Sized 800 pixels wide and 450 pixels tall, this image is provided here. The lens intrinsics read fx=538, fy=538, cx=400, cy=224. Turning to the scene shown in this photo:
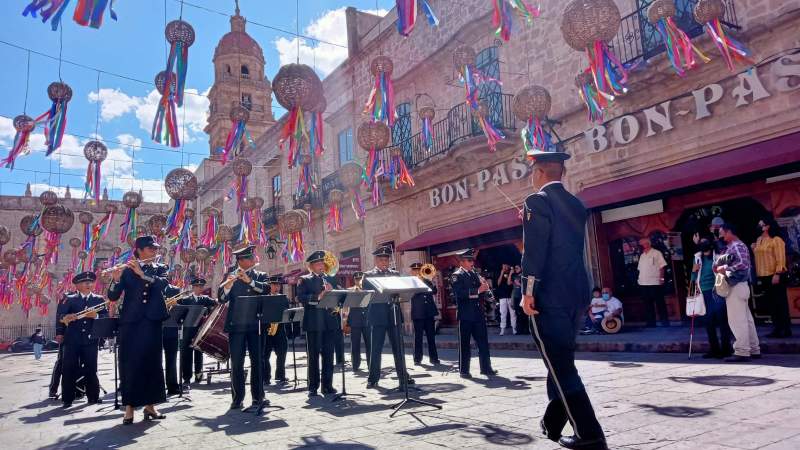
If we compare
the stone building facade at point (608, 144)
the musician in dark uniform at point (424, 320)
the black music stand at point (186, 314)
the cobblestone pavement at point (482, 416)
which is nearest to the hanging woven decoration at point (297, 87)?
the black music stand at point (186, 314)

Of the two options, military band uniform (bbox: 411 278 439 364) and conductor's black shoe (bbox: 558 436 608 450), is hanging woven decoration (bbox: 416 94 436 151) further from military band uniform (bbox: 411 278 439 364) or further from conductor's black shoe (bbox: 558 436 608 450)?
conductor's black shoe (bbox: 558 436 608 450)

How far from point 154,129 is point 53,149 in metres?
3.49

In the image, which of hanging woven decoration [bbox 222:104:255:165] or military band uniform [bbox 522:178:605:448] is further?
hanging woven decoration [bbox 222:104:255:165]

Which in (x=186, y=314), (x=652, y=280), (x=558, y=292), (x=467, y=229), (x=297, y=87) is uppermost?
(x=297, y=87)

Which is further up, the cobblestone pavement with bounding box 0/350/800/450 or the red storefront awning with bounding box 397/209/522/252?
the red storefront awning with bounding box 397/209/522/252

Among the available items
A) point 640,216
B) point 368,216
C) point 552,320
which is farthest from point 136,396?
point 368,216

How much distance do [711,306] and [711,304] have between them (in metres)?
0.03

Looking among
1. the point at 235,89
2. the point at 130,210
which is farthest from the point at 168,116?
the point at 235,89

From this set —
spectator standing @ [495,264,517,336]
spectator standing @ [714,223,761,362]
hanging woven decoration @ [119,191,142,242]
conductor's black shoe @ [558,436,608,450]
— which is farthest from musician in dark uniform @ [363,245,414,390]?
hanging woven decoration @ [119,191,142,242]

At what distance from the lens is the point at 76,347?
320 inches

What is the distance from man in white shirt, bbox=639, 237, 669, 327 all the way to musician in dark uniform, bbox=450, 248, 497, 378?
5.42 meters

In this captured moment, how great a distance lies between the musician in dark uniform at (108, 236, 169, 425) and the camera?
5848 millimetres

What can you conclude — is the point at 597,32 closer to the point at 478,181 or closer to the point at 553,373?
the point at 478,181

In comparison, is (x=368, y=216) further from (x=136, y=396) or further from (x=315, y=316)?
(x=136, y=396)
